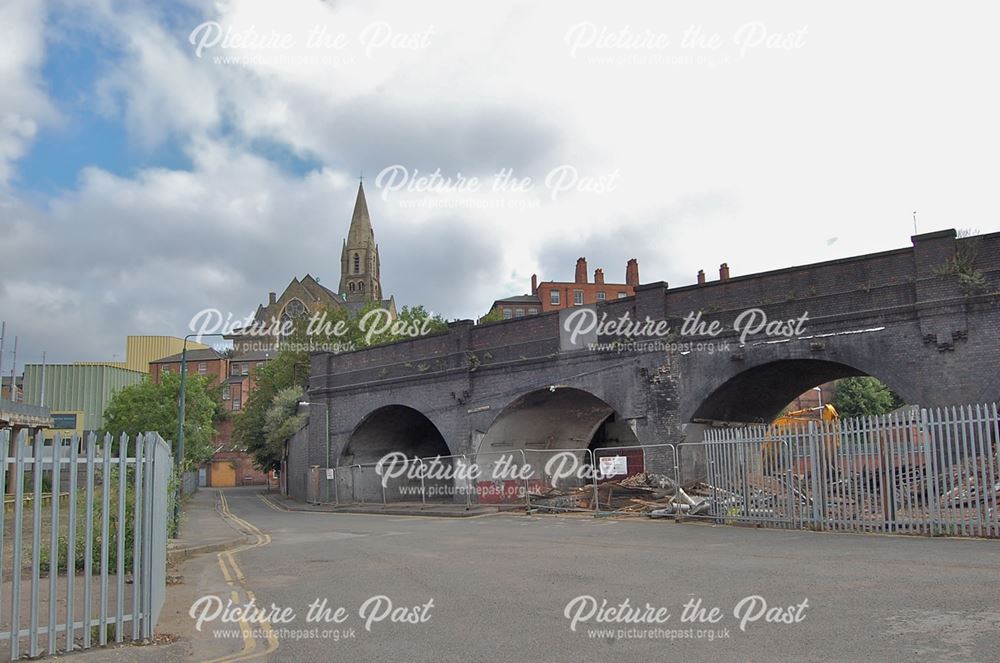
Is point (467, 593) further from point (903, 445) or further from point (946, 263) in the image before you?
point (946, 263)

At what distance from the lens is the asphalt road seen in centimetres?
648

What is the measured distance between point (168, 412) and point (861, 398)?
51.7 meters

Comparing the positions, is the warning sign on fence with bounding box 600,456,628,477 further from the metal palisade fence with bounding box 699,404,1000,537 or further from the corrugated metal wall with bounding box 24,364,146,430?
the corrugated metal wall with bounding box 24,364,146,430

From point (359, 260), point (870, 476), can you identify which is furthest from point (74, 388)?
point (870, 476)

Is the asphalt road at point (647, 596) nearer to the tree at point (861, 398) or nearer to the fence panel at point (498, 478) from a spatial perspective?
the fence panel at point (498, 478)

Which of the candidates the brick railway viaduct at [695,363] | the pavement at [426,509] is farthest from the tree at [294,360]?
the pavement at [426,509]

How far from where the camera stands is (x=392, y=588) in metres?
10.1

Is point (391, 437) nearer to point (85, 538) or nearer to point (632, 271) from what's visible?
point (85, 538)

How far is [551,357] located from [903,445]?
14.1 m

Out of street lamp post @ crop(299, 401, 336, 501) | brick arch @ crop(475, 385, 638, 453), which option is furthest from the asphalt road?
street lamp post @ crop(299, 401, 336, 501)

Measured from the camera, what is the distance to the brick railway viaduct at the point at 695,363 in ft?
62.8

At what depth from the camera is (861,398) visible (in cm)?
6450

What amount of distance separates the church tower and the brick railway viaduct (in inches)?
3224

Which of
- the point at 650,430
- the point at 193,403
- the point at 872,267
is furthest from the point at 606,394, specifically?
the point at 193,403
